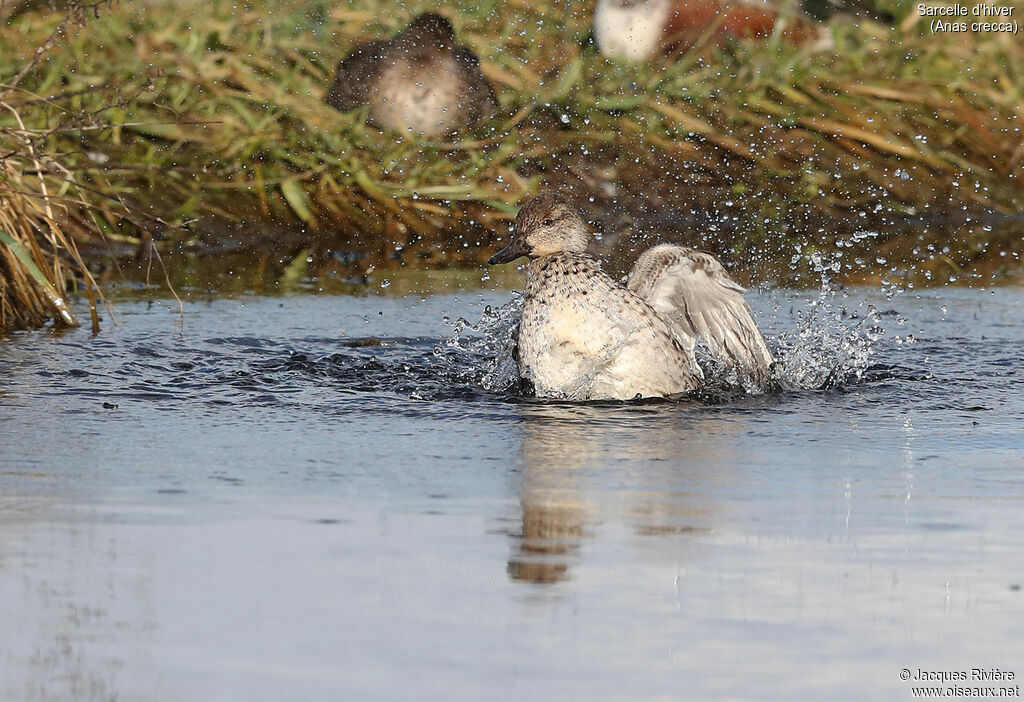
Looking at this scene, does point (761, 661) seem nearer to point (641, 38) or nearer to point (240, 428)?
point (240, 428)

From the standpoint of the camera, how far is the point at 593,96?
10.1 meters

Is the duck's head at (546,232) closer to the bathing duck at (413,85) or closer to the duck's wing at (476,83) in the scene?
the bathing duck at (413,85)

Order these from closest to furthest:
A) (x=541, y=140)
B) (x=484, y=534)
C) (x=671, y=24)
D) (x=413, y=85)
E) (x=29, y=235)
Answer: (x=484, y=534), (x=29, y=235), (x=413, y=85), (x=541, y=140), (x=671, y=24)

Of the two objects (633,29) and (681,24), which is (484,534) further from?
(681,24)

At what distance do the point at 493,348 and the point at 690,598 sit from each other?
315 centimetres

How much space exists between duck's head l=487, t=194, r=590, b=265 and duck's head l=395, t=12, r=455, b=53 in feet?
14.0

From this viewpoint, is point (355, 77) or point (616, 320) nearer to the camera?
point (616, 320)

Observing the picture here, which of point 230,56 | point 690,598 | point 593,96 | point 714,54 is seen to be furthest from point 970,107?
point 690,598

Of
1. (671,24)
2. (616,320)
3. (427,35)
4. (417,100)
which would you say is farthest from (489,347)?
(671,24)

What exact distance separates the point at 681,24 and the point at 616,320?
20.3 feet

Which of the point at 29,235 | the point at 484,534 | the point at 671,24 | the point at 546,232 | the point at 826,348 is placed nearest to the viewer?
the point at 484,534

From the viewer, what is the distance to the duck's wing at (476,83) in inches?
383

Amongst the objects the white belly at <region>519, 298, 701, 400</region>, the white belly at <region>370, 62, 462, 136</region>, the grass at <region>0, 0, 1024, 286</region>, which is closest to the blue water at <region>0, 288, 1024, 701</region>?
the white belly at <region>519, 298, 701, 400</region>

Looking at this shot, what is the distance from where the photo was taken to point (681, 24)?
11000mm
